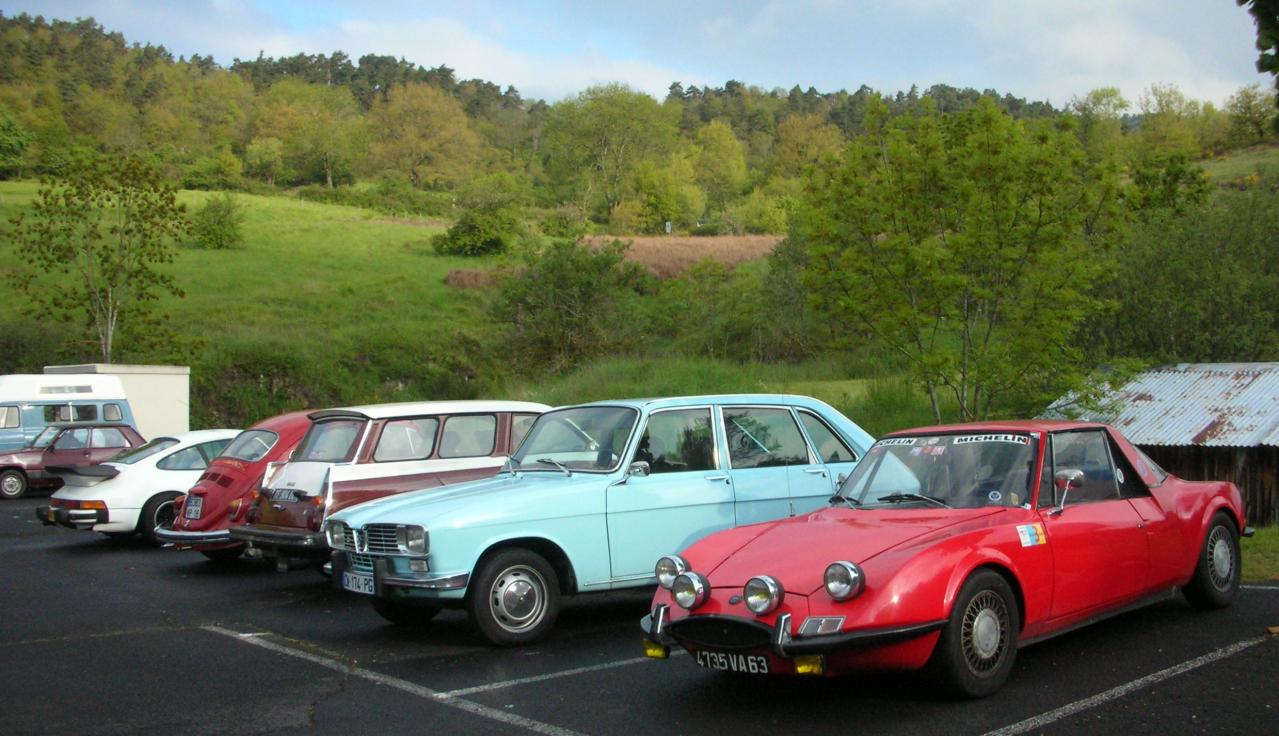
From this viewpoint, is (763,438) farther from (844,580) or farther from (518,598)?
(844,580)

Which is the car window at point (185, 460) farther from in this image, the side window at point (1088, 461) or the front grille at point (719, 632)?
the side window at point (1088, 461)

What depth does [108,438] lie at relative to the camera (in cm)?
2177

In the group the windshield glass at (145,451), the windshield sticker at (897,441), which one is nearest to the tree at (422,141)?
the windshield glass at (145,451)

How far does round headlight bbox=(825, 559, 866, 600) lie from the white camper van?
22434mm

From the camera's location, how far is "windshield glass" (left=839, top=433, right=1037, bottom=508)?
6.62m

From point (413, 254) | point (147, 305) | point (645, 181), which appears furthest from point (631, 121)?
point (147, 305)

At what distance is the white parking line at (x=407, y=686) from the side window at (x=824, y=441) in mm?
3904

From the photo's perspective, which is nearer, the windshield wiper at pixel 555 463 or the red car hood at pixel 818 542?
the red car hood at pixel 818 542

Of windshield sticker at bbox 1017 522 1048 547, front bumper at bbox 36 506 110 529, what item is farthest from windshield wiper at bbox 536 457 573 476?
front bumper at bbox 36 506 110 529

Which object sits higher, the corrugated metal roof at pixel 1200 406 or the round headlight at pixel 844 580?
the corrugated metal roof at pixel 1200 406

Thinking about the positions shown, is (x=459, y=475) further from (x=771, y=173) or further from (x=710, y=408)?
(x=771, y=173)

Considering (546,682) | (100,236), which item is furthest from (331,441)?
(100,236)

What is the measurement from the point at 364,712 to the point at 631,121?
341 feet

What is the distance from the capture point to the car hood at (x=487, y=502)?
7.84 m
